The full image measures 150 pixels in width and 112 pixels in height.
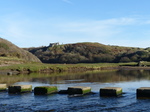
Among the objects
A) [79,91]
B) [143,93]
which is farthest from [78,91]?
[143,93]

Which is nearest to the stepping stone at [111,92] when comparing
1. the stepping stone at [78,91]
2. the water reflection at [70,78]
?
the stepping stone at [78,91]

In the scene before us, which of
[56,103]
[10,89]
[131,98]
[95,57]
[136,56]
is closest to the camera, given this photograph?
[56,103]

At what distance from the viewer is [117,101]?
76.4 ft

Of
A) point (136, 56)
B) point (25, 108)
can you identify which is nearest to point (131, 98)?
point (25, 108)

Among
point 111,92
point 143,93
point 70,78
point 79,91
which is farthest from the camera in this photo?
point 70,78

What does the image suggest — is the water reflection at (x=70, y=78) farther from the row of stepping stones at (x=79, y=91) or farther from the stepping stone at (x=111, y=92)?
the stepping stone at (x=111, y=92)

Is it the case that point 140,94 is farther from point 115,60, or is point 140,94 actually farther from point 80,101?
point 115,60

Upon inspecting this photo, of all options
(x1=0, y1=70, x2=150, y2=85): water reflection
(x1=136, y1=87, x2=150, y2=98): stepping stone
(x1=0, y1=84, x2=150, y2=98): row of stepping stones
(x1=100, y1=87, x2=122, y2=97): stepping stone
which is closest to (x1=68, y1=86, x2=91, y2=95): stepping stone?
(x1=0, y1=84, x2=150, y2=98): row of stepping stones

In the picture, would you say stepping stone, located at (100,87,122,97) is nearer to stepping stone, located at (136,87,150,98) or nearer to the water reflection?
stepping stone, located at (136,87,150,98)

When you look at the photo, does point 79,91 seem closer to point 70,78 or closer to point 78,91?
point 78,91

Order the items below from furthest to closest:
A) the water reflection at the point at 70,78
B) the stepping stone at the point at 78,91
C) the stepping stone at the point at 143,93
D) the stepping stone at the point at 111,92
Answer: the water reflection at the point at 70,78 < the stepping stone at the point at 78,91 < the stepping stone at the point at 111,92 < the stepping stone at the point at 143,93

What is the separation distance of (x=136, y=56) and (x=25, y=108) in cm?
14567

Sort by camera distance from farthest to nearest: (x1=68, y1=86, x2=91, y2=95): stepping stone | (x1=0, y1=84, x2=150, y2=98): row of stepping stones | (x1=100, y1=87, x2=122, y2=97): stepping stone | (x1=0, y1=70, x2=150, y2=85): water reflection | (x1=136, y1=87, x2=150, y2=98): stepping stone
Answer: (x1=0, y1=70, x2=150, y2=85): water reflection, (x1=68, y1=86, x2=91, y2=95): stepping stone, (x1=100, y1=87, x2=122, y2=97): stepping stone, (x1=0, y1=84, x2=150, y2=98): row of stepping stones, (x1=136, y1=87, x2=150, y2=98): stepping stone

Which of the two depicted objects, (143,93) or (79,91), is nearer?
(143,93)
